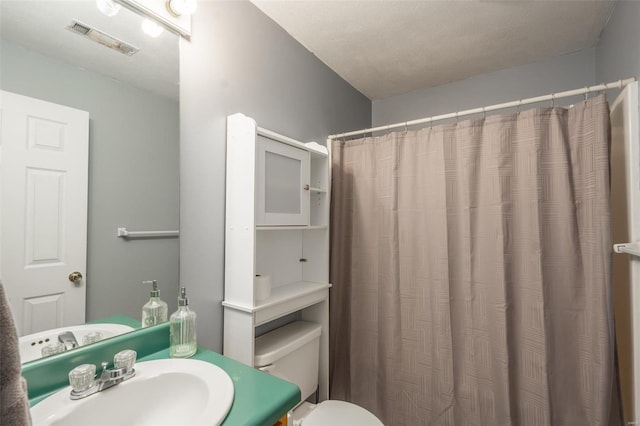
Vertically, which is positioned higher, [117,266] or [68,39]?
[68,39]

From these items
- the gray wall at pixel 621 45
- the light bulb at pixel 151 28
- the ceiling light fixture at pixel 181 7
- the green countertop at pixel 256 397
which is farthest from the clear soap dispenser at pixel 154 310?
the gray wall at pixel 621 45

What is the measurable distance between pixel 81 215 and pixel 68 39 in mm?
527

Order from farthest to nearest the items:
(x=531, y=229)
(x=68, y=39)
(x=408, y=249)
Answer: (x=408, y=249)
(x=531, y=229)
(x=68, y=39)

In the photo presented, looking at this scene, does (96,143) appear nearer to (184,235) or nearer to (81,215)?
(81,215)

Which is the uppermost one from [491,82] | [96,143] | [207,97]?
[491,82]

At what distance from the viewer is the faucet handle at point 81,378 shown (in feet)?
2.55

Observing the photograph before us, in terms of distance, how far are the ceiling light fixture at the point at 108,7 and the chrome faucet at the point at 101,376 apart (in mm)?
1090

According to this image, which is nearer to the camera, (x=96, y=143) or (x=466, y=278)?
(x=96, y=143)

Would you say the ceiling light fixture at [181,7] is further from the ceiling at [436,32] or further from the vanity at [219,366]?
the vanity at [219,366]

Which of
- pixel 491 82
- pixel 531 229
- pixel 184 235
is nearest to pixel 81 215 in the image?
pixel 184 235

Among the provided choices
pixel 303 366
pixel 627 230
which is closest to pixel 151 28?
pixel 303 366

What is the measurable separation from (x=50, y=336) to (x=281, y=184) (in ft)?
3.17

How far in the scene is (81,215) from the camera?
2.93 ft

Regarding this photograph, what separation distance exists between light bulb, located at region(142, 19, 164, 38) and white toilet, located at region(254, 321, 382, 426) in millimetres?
1358
